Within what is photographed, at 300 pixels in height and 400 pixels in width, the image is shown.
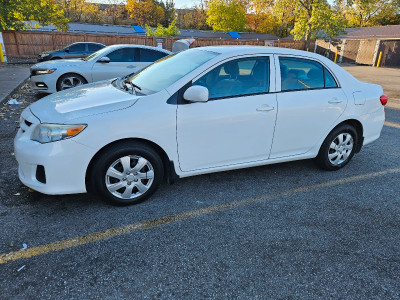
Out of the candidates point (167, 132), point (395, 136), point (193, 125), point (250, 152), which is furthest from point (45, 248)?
point (395, 136)

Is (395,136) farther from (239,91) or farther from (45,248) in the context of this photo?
(45,248)

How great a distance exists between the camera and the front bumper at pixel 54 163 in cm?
280

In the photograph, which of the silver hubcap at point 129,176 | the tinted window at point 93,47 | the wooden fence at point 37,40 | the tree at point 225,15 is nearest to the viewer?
the silver hubcap at point 129,176

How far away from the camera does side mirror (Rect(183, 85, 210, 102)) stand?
3.05 meters

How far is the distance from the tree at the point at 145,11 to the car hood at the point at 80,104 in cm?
5666

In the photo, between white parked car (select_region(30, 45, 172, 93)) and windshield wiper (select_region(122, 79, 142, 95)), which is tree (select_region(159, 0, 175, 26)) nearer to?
white parked car (select_region(30, 45, 172, 93))

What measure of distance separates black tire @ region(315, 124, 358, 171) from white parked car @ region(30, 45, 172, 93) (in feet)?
19.3

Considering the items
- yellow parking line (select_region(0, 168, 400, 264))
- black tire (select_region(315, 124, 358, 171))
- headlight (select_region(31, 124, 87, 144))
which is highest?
headlight (select_region(31, 124, 87, 144))

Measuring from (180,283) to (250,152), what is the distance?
1845 mm

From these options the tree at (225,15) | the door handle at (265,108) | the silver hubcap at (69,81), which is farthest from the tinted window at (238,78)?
the tree at (225,15)

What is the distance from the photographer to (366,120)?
170 inches

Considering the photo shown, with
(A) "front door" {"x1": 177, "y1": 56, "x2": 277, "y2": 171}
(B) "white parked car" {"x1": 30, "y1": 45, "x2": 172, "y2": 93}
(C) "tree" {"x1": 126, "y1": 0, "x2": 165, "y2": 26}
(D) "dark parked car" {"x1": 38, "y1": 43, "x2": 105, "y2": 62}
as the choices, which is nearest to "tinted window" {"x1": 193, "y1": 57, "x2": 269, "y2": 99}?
(A) "front door" {"x1": 177, "y1": 56, "x2": 277, "y2": 171}

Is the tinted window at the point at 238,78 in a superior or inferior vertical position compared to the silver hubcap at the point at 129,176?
superior

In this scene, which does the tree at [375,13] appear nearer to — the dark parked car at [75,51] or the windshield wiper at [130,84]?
the dark parked car at [75,51]
